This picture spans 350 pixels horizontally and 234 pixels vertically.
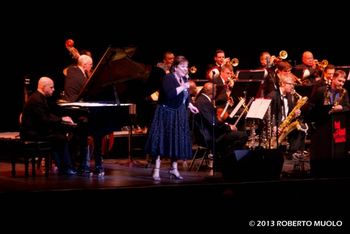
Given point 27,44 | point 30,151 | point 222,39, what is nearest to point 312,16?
point 222,39

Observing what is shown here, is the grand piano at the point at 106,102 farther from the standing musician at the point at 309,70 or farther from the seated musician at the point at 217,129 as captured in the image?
the standing musician at the point at 309,70

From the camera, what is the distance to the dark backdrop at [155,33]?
41.9 feet

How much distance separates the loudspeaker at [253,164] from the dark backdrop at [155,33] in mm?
4735

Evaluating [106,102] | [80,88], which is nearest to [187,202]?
[106,102]

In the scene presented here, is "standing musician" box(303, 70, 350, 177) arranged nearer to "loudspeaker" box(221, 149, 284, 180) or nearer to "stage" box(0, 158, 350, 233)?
"loudspeaker" box(221, 149, 284, 180)

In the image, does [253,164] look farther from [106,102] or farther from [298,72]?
[298,72]

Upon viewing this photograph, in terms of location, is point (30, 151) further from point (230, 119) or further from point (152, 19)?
point (152, 19)

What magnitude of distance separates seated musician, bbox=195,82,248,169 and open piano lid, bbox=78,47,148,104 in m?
0.91

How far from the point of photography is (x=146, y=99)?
12211 millimetres

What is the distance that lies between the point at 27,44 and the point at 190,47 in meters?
3.13

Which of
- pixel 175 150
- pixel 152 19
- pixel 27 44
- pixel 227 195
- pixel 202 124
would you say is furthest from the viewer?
pixel 152 19

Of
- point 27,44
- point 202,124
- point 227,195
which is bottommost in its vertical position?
point 227,195

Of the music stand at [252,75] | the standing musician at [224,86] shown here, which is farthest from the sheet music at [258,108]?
the standing musician at [224,86]

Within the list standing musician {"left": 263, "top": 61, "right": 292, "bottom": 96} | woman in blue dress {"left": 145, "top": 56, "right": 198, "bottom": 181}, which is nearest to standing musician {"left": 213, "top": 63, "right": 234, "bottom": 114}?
standing musician {"left": 263, "top": 61, "right": 292, "bottom": 96}
